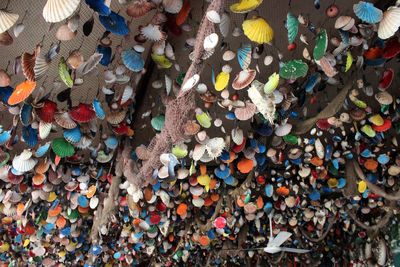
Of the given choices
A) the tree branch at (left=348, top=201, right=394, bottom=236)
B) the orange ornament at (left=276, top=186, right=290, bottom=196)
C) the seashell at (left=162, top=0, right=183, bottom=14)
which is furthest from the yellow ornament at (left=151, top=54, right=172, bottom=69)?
the tree branch at (left=348, top=201, right=394, bottom=236)

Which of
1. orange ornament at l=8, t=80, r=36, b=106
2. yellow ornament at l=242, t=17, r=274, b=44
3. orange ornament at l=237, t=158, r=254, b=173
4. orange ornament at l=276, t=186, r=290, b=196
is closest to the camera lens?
orange ornament at l=8, t=80, r=36, b=106

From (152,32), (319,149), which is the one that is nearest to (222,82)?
(152,32)

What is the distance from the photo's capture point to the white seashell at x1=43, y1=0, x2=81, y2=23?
107 centimetres

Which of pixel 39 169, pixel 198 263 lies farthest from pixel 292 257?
pixel 39 169

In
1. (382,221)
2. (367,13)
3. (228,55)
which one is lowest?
(382,221)

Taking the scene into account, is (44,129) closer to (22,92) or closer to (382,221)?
(22,92)

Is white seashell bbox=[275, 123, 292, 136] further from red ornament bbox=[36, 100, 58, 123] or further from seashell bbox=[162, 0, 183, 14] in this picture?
red ornament bbox=[36, 100, 58, 123]

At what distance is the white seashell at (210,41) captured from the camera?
42.2 inches

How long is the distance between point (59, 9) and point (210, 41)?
19.2 inches

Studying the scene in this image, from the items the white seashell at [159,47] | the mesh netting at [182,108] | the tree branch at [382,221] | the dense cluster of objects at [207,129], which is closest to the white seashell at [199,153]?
the dense cluster of objects at [207,129]

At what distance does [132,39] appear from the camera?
1690mm

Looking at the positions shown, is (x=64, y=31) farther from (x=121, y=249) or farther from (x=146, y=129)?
(x=121, y=249)

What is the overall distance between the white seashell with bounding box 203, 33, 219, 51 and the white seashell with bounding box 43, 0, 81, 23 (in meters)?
0.42

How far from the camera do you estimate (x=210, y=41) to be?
108 cm
